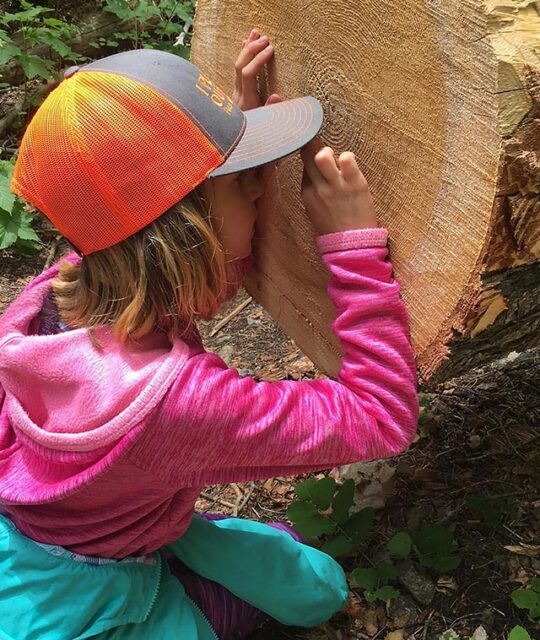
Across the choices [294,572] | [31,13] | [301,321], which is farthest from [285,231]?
[31,13]

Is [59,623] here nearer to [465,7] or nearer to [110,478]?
[110,478]

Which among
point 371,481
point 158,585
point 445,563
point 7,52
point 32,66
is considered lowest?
point 371,481

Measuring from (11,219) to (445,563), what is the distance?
2677mm

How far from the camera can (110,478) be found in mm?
1332

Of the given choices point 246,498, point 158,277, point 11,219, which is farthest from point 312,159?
point 11,219

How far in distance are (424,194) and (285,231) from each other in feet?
1.71

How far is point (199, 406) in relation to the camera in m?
1.23

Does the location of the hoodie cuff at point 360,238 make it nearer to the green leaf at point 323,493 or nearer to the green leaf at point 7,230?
the green leaf at point 323,493

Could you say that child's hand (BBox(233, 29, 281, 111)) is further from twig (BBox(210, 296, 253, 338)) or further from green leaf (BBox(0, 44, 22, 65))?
green leaf (BBox(0, 44, 22, 65))

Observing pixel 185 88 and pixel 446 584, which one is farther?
pixel 446 584

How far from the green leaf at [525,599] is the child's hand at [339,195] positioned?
1002 millimetres

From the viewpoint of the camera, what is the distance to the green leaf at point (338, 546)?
1.93 metres

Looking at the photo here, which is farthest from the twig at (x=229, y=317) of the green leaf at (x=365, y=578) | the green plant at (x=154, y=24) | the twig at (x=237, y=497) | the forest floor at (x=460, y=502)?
the green plant at (x=154, y=24)

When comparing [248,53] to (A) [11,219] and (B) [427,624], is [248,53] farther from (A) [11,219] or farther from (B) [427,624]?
(A) [11,219]
